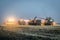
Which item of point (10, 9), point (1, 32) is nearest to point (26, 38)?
point (1, 32)

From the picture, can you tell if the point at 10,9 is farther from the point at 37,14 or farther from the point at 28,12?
the point at 37,14

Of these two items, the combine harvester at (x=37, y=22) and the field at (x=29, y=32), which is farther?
the combine harvester at (x=37, y=22)

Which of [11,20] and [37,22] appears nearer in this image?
[37,22]

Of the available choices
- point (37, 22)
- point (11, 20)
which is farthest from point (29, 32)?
point (11, 20)

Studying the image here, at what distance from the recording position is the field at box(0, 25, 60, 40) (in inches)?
79.7

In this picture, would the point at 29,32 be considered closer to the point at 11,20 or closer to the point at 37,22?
the point at 37,22

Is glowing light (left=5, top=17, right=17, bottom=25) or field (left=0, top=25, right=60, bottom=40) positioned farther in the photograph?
glowing light (left=5, top=17, right=17, bottom=25)

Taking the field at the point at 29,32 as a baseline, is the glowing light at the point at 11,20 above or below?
above

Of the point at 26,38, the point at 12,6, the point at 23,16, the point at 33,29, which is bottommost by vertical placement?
the point at 26,38

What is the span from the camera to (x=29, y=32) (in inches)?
80.7

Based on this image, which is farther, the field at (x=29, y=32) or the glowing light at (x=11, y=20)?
the glowing light at (x=11, y=20)

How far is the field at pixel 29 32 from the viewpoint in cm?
202

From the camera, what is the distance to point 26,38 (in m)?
2.04

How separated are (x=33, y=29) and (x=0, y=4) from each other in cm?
73
